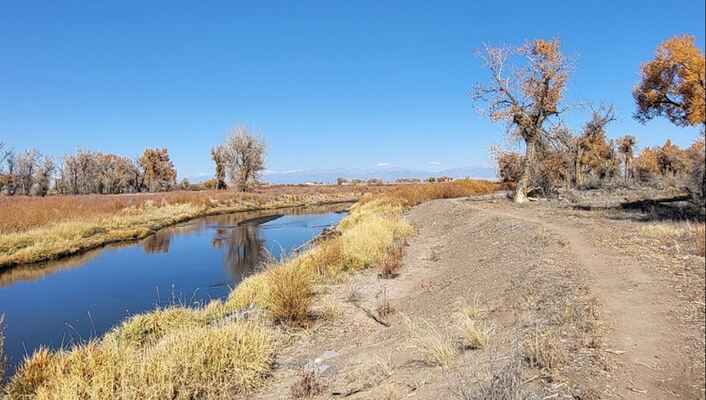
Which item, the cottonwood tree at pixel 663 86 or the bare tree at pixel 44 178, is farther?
the bare tree at pixel 44 178

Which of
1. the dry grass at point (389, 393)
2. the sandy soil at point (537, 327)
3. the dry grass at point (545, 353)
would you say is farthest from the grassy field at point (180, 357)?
the dry grass at point (545, 353)

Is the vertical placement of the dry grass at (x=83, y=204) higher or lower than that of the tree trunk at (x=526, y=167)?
lower

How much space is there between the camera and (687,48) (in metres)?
13.8

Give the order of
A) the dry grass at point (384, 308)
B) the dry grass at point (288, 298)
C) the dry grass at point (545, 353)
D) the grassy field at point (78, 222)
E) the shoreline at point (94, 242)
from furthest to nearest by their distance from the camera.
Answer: the grassy field at point (78, 222) → the shoreline at point (94, 242) → the dry grass at point (384, 308) → the dry grass at point (288, 298) → the dry grass at point (545, 353)

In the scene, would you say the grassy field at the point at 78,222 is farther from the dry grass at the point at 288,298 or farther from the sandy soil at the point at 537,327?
the sandy soil at the point at 537,327

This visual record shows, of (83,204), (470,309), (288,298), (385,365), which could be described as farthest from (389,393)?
(83,204)

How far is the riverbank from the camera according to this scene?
69.3 feet

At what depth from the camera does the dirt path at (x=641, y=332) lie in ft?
12.0

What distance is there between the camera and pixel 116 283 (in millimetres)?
16656

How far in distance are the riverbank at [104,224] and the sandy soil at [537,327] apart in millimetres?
16781

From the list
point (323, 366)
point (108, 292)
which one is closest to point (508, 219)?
point (323, 366)

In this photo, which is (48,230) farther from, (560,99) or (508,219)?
(560,99)

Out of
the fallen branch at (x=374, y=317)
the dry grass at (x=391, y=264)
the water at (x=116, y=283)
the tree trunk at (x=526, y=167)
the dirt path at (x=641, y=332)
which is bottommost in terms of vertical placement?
the water at (x=116, y=283)

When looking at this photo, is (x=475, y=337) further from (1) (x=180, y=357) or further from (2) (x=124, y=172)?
(2) (x=124, y=172)
